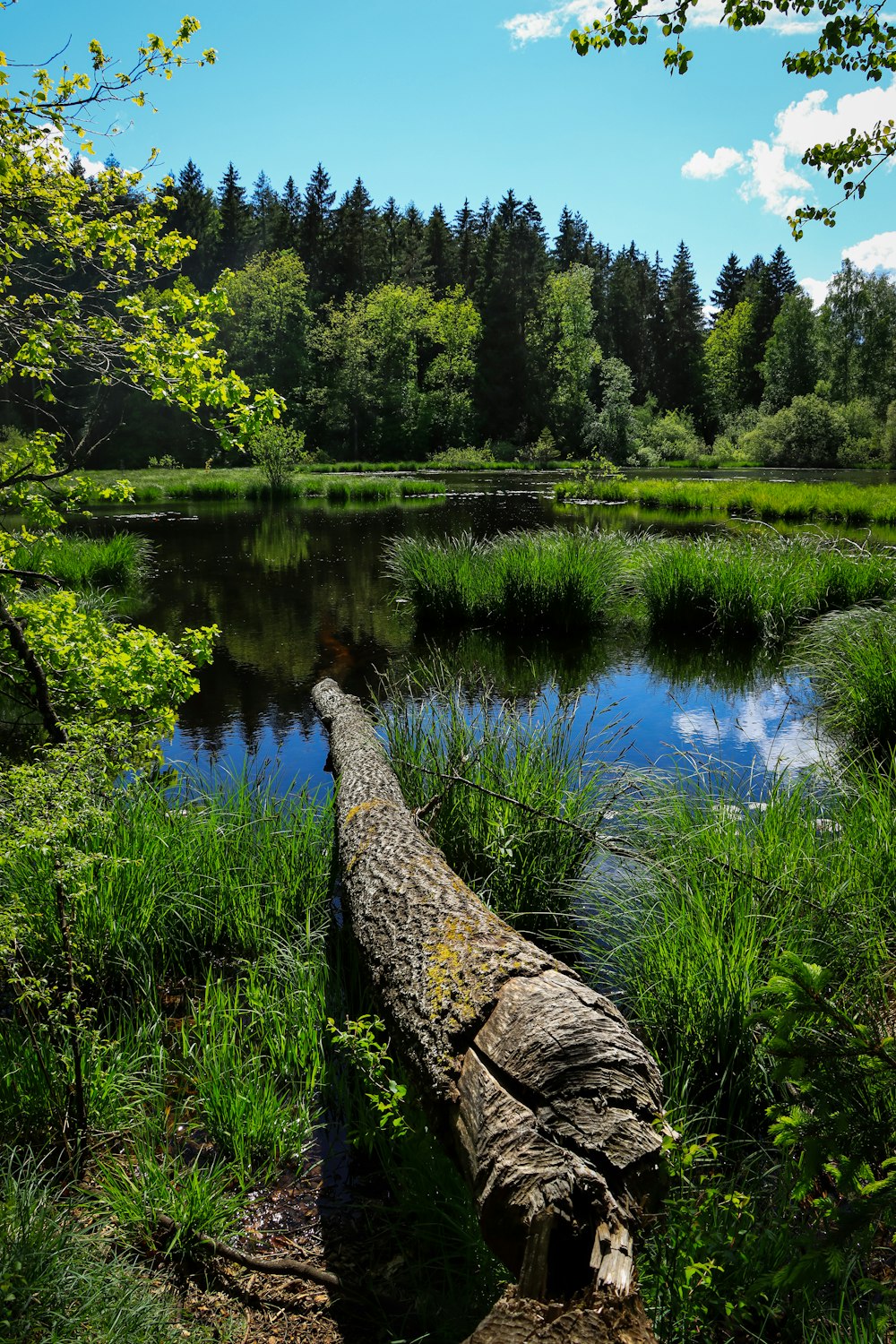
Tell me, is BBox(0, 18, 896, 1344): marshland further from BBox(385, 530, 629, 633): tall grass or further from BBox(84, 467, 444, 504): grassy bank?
BBox(84, 467, 444, 504): grassy bank

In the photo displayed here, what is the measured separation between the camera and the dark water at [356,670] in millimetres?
6973

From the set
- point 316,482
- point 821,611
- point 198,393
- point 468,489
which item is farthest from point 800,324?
point 198,393

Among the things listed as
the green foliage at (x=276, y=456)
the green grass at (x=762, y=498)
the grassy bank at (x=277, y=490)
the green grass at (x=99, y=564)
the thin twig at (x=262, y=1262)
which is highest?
the green foliage at (x=276, y=456)

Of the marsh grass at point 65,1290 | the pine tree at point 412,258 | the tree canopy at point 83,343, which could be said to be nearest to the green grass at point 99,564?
the tree canopy at point 83,343

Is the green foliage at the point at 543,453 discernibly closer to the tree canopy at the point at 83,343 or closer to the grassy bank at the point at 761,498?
the grassy bank at the point at 761,498

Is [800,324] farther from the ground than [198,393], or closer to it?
farther from the ground

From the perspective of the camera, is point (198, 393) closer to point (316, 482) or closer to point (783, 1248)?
point (783, 1248)

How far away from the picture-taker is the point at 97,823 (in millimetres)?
3492

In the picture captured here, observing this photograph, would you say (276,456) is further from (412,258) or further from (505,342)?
(412,258)

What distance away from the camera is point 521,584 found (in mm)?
11227

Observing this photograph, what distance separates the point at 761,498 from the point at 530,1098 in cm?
2342

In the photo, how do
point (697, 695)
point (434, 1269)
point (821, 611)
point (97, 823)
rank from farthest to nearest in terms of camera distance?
point (821, 611)
point (697, 695)
point (97, 823)
point (434, 1269)

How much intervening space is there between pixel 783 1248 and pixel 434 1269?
92 centimetres

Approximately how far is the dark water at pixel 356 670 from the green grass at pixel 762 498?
8.62m
